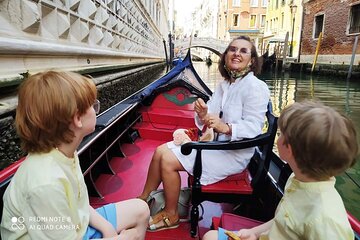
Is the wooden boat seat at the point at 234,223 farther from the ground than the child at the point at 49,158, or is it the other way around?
the child at the point at 49,158

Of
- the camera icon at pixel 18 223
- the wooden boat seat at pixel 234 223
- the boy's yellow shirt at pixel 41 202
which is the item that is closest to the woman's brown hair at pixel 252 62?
the wooden boat seat at pixel 234 223

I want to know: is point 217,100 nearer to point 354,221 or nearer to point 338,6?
point 354,221

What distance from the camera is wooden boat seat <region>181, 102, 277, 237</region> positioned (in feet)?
4.75

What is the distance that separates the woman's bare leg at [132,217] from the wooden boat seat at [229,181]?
349mm

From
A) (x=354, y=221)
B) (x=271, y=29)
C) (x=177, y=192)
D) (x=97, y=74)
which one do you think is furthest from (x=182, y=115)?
(x=271, y=29)

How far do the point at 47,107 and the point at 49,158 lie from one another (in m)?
0.14

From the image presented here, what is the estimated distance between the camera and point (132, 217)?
1.17 m

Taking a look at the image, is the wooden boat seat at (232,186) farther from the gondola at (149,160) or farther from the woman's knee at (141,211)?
the woman's knee at (141,211)

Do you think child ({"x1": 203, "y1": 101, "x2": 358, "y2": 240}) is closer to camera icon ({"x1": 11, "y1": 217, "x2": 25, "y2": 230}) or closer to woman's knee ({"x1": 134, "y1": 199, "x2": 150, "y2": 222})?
woman's knee ({"x1": 134, "y1": 199, "x2": 150, "y2": 222})

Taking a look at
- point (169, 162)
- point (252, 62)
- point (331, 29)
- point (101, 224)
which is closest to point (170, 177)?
point (169, 162)

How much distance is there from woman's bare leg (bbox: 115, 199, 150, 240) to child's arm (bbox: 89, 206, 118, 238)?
6 cm

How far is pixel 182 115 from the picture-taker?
3.42 meters

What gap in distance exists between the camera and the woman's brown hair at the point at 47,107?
0.77 m

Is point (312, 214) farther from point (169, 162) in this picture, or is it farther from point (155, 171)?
point (155, 171)
